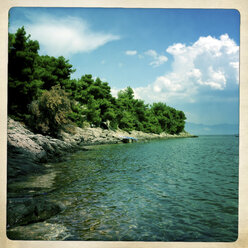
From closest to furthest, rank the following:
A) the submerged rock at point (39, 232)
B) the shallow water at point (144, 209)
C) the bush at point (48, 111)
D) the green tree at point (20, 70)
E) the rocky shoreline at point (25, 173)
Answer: the submerged rock at point (39, 232), the shallow water at point (144, 209), the rocky shoreline at point (25, 173), the green tree at point (20, 70), the bush at point (48, 111)

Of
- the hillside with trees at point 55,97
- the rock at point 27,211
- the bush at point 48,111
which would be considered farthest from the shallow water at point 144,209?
the bush at point 48,111

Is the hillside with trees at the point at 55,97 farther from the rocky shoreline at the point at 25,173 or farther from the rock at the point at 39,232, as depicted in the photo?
the rock at the point at 39,232

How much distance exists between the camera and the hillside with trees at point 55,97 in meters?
9.45

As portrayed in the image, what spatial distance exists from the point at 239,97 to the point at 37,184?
3.81 metres

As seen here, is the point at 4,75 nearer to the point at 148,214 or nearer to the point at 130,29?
Result: the point at 130,29

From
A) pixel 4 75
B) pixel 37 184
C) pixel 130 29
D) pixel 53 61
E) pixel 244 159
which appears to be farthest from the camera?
pixel 53 61

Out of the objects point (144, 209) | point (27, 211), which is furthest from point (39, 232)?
point (144, 209)

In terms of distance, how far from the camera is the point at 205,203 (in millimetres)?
3863

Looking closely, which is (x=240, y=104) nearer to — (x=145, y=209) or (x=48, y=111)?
(x=145, y=209)

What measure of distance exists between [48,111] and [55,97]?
0.81m

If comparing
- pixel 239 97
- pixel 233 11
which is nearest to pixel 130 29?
pixel 233 11

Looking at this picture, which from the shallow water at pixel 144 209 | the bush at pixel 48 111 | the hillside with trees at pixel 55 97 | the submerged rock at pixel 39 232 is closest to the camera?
the submerged rock at pixel 39 232

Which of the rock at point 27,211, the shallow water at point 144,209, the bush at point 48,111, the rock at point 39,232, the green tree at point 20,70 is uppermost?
the green tree at point 20,70

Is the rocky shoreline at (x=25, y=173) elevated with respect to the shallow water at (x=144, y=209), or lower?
elevated
